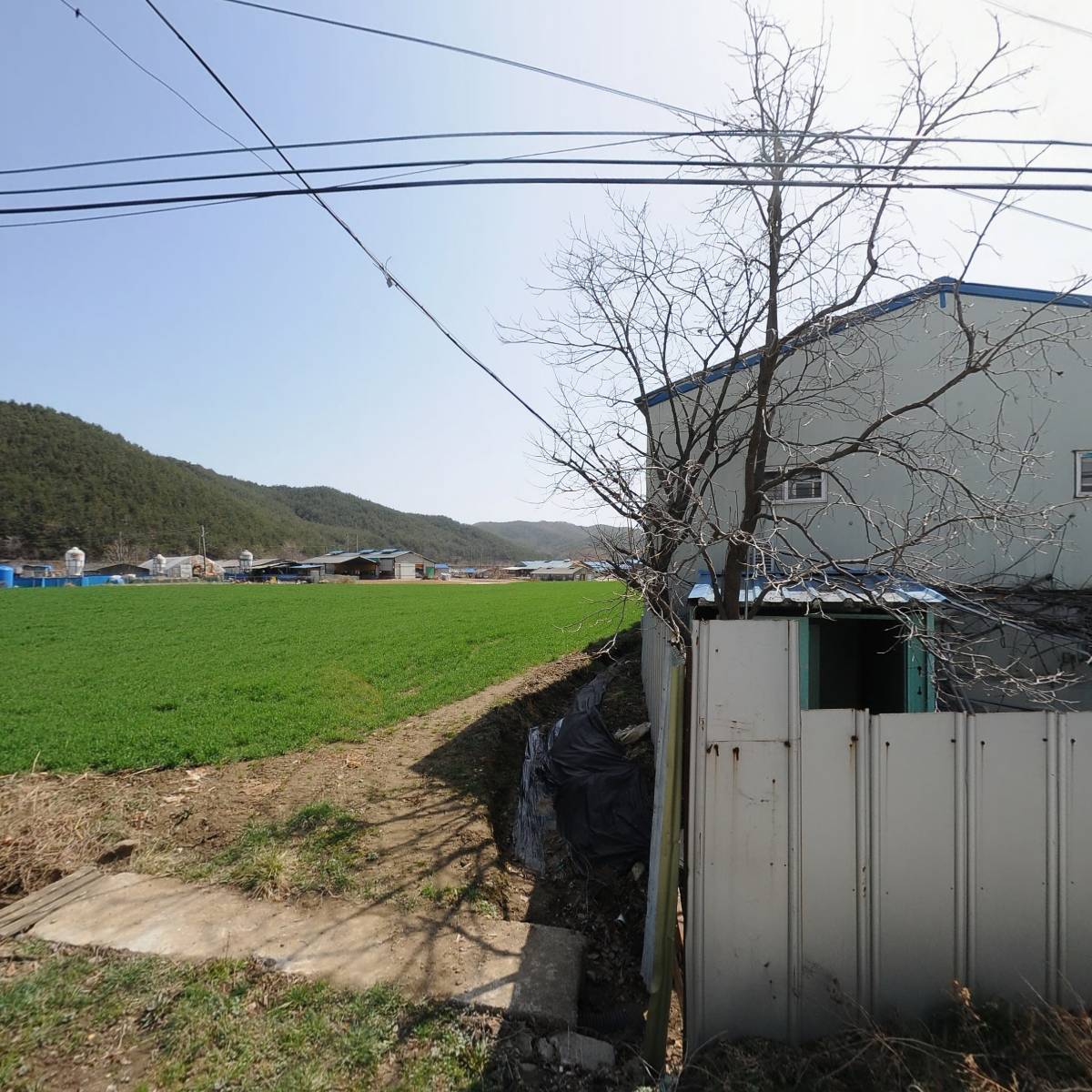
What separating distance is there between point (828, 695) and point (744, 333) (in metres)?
5.34

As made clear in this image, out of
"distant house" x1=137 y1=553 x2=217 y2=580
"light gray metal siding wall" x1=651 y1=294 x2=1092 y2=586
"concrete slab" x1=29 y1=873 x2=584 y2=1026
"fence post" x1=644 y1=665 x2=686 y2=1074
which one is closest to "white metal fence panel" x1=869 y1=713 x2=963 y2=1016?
"fence post" x1=644 y1=665 x2=686 y2=1074

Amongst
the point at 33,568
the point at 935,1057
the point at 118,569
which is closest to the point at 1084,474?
the point at 935,1057

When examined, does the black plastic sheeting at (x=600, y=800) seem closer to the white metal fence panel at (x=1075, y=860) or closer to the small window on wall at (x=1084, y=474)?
the white metal fence panel at (x=1075, y=860)

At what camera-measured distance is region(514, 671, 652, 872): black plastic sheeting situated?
5.09 m

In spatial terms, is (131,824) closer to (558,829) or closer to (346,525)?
(558,829)

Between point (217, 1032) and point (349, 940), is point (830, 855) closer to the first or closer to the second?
point (349, 940)

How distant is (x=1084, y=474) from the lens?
8078 mm

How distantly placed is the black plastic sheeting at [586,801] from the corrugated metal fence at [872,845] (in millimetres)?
2541

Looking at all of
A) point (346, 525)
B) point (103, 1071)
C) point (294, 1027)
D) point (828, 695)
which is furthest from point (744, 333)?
point (346, 525)

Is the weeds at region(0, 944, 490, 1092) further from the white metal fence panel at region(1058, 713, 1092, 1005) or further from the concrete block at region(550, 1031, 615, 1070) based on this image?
the white metal fence panel at region(1058, 713, 1092, 1005)

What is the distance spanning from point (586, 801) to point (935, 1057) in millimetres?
3693

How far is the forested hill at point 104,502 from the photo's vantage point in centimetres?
9462

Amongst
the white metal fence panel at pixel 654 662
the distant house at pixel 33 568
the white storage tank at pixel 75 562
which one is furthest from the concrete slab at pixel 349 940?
A: the white storage tank at pixel 75 562

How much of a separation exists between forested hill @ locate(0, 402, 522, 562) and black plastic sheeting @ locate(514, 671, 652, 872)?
11354cm
